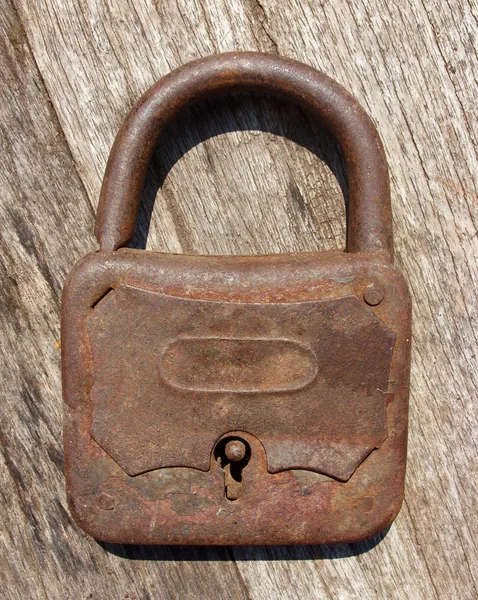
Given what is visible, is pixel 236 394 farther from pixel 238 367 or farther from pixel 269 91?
pixel 269 91

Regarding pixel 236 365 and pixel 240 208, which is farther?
pixel 240 208

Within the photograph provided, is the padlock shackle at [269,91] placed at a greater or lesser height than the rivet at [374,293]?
greater

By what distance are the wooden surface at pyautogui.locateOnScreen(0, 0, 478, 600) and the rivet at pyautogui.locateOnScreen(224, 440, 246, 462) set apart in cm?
35

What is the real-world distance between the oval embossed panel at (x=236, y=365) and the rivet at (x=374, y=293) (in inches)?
5.2

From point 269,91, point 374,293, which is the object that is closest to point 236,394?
point 374,293

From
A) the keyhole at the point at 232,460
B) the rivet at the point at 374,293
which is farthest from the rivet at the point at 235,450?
the rivet at the point at 374,293

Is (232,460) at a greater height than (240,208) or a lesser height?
lesser

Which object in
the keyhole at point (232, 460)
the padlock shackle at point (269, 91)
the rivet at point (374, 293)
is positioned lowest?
the keyhole at point (232, 460)

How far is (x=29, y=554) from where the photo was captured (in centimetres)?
117

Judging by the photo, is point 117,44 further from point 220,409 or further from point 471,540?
point 471,540

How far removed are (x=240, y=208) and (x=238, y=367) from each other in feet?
1.13

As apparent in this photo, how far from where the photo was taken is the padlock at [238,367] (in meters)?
0.90

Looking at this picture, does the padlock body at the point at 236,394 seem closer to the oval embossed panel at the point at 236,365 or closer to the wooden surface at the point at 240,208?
the oval embossed panel at the point at 236,365

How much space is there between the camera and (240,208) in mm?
1087
